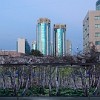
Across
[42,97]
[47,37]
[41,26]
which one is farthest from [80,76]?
[41,26]

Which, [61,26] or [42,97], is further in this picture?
[61,26]

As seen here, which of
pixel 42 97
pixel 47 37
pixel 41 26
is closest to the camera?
pixel 42 97

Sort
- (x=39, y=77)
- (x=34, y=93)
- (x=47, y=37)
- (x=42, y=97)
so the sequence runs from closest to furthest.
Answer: (x=42, y=97) → (x=34, y=93) → (x=39, y=77) → (x=47, y=37)

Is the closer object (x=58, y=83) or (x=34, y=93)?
(x=34, y=93)

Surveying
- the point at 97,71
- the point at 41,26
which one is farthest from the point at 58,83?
the point at 41,26

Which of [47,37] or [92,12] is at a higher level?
[92,12]

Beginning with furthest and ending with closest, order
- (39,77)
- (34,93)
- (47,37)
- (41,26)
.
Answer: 1. (41,26)
2. (47,37)
3. (39,77)
4. (34,93)

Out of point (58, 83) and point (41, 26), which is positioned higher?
point (41, 26)

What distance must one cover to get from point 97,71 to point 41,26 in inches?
4023

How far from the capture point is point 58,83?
37.4 ft

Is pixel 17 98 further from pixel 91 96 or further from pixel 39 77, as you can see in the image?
pixel 39 77

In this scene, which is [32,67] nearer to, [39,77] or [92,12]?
[39,77]

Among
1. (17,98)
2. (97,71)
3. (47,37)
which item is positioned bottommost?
(17,98)

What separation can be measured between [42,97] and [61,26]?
302 ft
